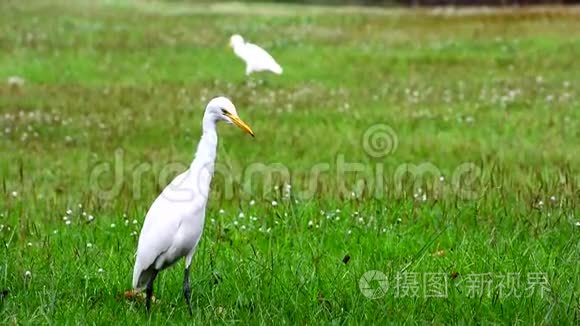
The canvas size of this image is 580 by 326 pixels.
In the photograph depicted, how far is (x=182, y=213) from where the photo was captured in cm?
530

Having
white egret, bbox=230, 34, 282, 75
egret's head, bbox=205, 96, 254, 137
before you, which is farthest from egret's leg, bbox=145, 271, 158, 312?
white egret, bbox=230, 34, 282, 75

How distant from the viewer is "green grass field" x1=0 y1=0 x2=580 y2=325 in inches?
228

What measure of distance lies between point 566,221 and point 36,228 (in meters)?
4.28

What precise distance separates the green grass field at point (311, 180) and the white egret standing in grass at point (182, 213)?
1.22ft

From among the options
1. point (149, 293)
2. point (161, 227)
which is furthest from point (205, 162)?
point (149, 293)

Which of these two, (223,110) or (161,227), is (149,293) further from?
(223,110)

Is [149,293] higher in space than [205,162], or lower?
lower

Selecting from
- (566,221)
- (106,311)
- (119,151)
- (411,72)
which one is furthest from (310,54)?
(106,311)

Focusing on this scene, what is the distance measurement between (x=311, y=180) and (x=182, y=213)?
4.78 meters

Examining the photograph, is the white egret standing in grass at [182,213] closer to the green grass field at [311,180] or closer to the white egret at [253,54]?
the green grass field at [311,180]

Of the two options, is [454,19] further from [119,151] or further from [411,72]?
[119,151]

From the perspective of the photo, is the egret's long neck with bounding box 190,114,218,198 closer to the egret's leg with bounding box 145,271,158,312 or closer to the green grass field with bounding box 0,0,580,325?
the egret's leg with bounding box 145,271,158,312

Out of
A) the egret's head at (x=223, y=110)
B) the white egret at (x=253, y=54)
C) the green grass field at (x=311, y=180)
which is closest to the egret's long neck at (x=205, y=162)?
the egret's head at (x=223, y=110)

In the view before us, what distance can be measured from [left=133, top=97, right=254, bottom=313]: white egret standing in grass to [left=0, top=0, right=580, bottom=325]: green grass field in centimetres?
37
